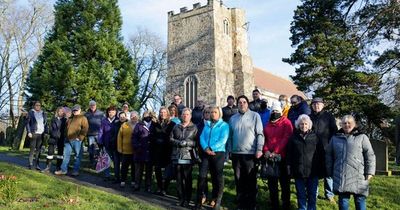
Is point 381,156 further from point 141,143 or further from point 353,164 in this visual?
point 141,143

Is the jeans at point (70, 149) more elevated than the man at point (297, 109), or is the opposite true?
the man at point (297, 109)

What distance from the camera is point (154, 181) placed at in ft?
32.7

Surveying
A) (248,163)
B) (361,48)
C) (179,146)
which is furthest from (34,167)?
(361,48)

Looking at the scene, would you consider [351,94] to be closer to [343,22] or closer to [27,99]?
[343,22]

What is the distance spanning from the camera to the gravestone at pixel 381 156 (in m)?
10.8

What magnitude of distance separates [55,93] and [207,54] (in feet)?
72.7

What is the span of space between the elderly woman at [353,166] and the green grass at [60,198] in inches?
116

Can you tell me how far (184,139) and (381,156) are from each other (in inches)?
226

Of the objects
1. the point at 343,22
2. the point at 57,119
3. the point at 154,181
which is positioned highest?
the point at 343,22

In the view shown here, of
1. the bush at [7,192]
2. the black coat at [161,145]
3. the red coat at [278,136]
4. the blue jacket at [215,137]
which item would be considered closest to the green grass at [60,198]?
the bush at [7,192]

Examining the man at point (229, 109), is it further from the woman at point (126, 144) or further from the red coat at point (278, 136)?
the red coat at point (278, 136)

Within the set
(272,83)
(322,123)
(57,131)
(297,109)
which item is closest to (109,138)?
(57,131)

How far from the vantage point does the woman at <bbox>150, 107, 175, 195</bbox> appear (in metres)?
8.72

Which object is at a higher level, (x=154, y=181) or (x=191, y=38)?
(x=191, y=38)
